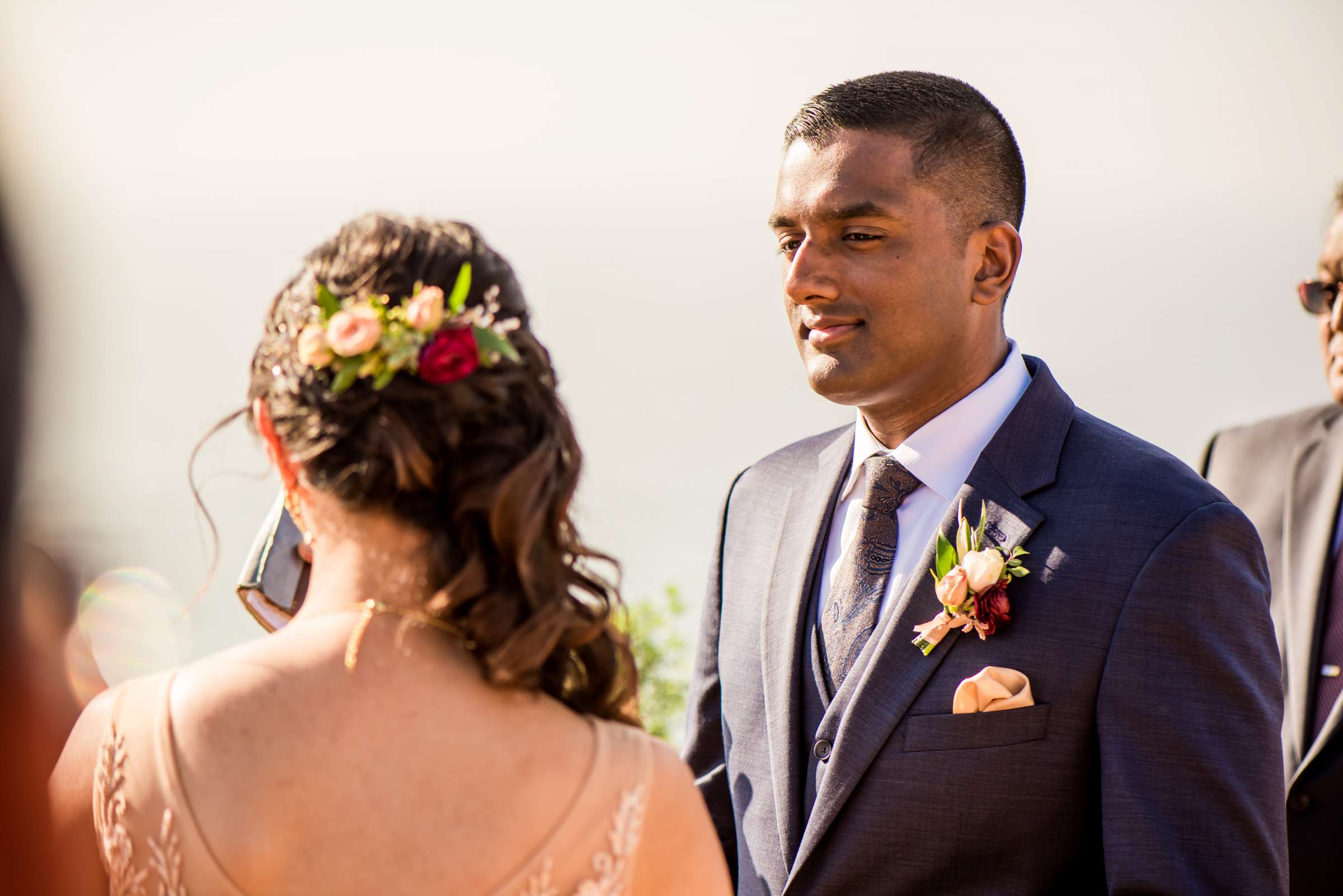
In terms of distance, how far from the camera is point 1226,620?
2.61 m

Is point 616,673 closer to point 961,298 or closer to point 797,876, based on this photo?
point 797,876

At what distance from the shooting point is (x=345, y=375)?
2.04m

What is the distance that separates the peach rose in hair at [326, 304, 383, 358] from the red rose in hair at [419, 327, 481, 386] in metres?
0.08

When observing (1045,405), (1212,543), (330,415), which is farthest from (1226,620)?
(330,415)

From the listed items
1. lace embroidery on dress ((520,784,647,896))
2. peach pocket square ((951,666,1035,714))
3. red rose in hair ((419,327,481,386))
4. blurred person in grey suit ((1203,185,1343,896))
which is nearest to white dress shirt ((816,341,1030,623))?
peach pocket square ((951,666,1035,714))

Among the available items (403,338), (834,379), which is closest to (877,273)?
(834,379)

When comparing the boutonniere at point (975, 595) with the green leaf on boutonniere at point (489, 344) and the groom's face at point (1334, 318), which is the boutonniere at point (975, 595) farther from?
the groom's face at point (1334, 318)

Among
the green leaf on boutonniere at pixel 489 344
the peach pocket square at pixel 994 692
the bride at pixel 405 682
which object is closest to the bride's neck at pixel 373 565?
the bride at pixel 405 682

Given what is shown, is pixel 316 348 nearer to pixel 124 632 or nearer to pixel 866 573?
pixel 124 632

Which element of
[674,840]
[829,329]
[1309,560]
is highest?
[829,329]

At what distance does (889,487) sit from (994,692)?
2.05 ft

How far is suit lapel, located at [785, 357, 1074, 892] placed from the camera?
9.11ft

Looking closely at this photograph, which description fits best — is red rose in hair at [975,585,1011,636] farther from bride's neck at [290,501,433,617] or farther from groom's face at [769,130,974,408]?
bride's neck at [290,501,433,617]

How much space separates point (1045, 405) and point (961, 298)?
0.33m
